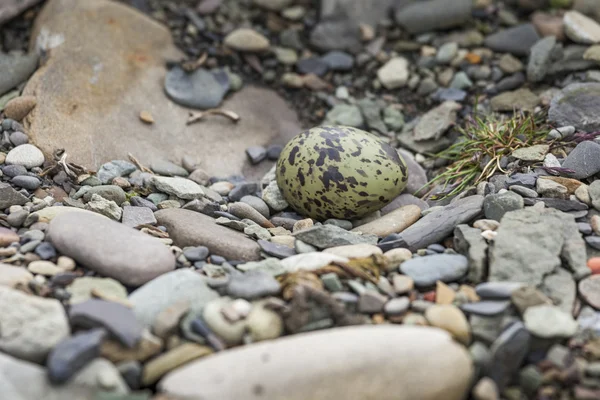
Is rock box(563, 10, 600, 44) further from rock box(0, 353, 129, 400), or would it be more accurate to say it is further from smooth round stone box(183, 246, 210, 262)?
rock box(0, 353, 129, 400)

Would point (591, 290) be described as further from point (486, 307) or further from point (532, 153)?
point (532, 153)

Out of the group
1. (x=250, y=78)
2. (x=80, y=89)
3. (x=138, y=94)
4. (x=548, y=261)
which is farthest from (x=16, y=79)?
(x=548, y=261)

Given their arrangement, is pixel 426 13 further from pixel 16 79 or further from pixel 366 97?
pixel 16 79

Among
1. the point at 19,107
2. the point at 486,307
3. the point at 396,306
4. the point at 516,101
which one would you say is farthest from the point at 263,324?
the point at 516,101

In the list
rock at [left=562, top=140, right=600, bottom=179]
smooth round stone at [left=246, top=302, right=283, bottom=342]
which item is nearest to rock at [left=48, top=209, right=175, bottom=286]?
smooth round stone at [left=246, top=302, right=283, bottom=342]

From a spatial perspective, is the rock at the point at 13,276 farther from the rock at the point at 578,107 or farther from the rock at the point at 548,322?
the rock at the point at 578,107

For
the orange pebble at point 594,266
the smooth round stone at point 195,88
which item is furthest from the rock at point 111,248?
the orange pebble at point 594,266
